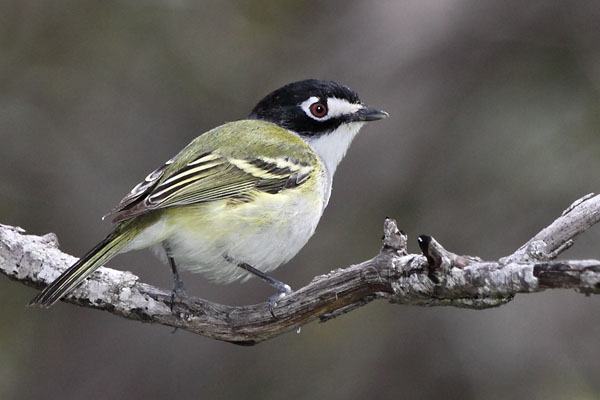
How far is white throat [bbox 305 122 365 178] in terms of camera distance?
20.7 feet

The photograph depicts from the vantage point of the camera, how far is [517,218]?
8.60m

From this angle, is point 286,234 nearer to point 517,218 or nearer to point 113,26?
point 517,218

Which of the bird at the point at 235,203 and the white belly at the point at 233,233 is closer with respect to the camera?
the bird at the point at 235,203

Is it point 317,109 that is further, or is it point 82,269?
point 317,109

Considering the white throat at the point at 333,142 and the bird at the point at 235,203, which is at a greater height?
the white throat at the point at 333,142

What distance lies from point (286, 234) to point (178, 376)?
3357 millimetres

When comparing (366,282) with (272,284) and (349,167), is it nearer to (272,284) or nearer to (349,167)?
(272,284)

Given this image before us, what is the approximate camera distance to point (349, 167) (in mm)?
8586

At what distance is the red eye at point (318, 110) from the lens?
247 inches

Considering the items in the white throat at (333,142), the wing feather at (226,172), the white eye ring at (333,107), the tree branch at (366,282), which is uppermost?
the white eye ring at (333,107)

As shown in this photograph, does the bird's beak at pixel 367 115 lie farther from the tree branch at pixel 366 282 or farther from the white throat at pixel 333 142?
the tree branch at pixel 366 282

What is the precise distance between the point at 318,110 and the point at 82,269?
241 centimetres

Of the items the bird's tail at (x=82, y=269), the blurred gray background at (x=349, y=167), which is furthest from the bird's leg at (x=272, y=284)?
the blurred gray background at (x=349, y=167)

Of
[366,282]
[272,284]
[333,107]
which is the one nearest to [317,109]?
[333,107]
